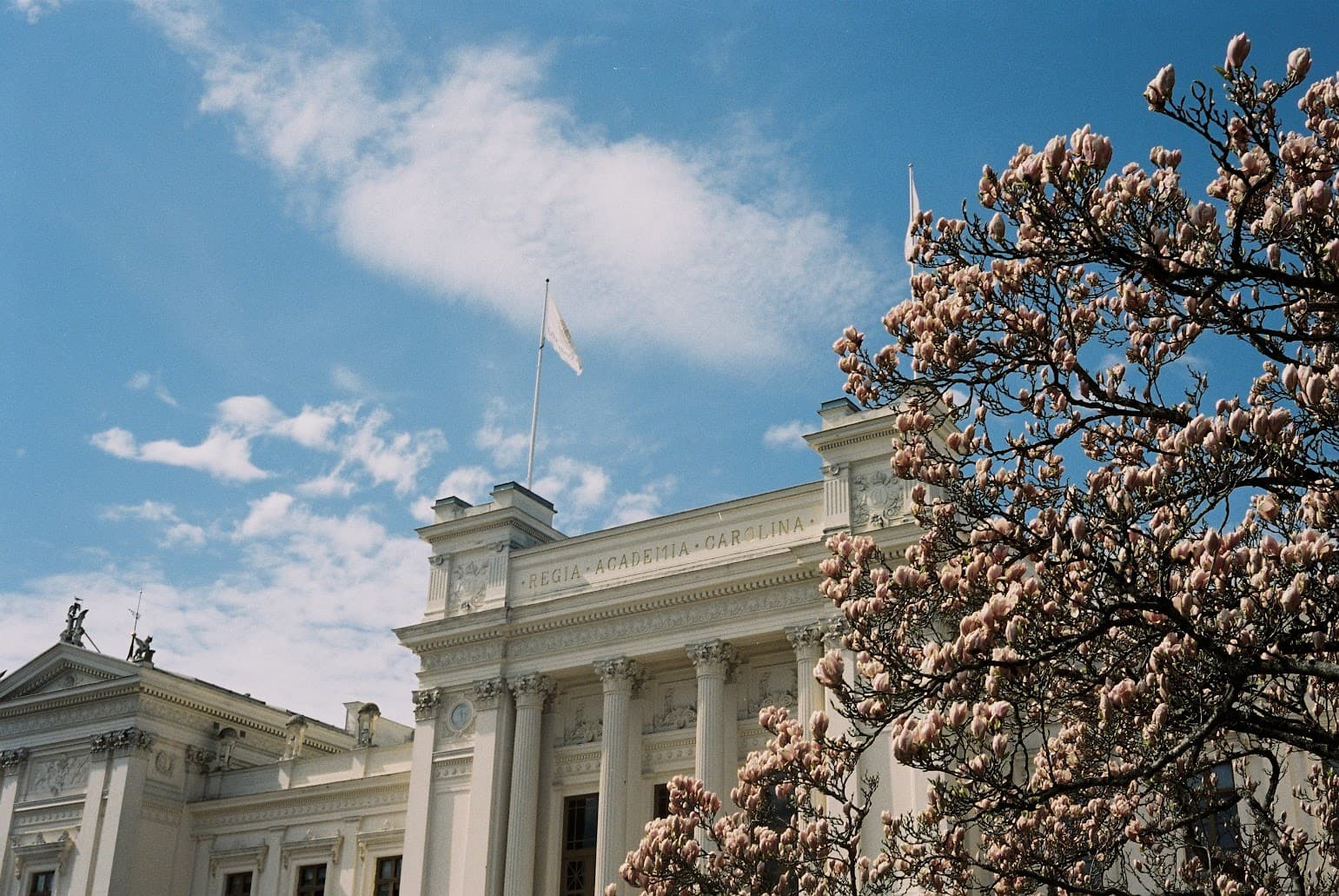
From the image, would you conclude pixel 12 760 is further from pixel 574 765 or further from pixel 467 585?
pixel 574 765

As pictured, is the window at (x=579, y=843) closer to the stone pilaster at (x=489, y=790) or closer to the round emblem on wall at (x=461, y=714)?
the stone pilaster at (x=489, y=790)

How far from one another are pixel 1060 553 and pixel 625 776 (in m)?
20.4

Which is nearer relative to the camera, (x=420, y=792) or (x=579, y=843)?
(x=579, y=843)

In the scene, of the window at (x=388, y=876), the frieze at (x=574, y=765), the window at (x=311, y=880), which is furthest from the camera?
the window at (x=311, y=880)

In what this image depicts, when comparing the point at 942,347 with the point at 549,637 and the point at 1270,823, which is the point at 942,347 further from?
the point at 549,637

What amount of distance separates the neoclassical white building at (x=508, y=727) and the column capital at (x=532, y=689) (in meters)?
0.06

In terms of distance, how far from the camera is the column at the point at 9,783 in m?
39.4

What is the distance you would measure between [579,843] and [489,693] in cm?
414

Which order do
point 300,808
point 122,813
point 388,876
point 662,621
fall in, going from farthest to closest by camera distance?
point 122,813 < point 300,808 < point 388,876 < point 662,621

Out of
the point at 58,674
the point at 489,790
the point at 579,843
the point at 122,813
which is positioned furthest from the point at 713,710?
the point at 58,674

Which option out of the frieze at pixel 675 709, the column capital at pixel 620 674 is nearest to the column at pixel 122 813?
the column capital at pixel 620 674

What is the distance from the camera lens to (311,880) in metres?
35.4

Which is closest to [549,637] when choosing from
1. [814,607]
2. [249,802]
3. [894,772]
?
[814,607]

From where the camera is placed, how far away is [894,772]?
1013 inches
